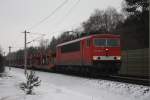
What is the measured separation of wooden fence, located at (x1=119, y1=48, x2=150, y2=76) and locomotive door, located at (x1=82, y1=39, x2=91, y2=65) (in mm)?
5602

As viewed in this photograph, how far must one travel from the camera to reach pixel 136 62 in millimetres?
28688

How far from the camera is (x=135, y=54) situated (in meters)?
29.0

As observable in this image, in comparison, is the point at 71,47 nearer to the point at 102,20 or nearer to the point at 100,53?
the point at 100,53

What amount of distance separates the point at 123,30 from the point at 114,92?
3728 centimetres

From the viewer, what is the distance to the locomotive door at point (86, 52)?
80.0ft

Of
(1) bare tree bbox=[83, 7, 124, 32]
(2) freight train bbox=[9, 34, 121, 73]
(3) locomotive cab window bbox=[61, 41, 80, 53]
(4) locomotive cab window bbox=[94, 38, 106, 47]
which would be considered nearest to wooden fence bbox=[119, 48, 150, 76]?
(2) freight train bbox=[9, 34, 121, 73]

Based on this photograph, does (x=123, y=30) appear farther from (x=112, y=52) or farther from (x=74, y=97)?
(x=74, y=97)

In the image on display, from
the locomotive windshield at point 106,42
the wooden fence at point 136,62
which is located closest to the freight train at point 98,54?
the locomotive windshield at point 106,42

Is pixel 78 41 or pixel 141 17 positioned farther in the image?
pixel 141 17

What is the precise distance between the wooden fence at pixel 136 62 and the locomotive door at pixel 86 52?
5.60m

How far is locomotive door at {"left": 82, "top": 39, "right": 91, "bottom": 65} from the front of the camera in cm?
2438

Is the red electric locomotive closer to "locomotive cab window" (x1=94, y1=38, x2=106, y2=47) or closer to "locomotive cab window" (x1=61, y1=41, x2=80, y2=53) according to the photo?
"locomotive cab window" (x1=94, y1=38, x2=106, y2=47)

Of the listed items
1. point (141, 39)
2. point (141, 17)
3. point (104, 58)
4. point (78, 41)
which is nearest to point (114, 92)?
point (104, 58)

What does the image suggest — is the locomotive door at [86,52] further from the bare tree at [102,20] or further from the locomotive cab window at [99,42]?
the bare tree at [102,20]
